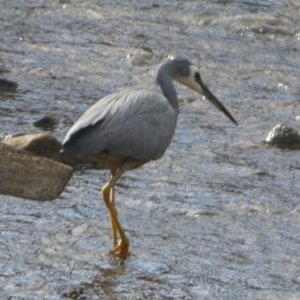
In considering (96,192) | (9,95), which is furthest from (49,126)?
(96,192)

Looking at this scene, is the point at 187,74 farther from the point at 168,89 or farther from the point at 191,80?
the point at 168,89

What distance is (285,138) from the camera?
8.42 meters

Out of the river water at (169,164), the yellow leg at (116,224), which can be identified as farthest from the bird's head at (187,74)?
the yellow leg at (116,224)

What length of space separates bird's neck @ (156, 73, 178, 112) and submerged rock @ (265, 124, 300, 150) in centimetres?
150

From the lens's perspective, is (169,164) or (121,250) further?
(169,164)

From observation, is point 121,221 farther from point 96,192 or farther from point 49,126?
point 49,126

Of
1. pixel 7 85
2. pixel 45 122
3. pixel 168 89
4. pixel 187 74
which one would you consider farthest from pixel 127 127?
pixel 7 85

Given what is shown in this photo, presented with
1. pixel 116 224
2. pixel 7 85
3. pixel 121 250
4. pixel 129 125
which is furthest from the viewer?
pixel 7 85

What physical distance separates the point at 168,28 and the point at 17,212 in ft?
19.5

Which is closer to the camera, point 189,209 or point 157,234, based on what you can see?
point 157,234

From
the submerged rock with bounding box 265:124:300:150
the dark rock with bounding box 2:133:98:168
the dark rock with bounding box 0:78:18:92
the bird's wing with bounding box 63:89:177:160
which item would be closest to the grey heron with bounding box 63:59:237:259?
the bird's wing with bounding box 63:89:177:160

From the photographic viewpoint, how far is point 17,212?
6.57 meters

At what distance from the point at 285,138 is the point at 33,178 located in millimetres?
2427

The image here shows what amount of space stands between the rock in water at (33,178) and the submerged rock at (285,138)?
2234mm
